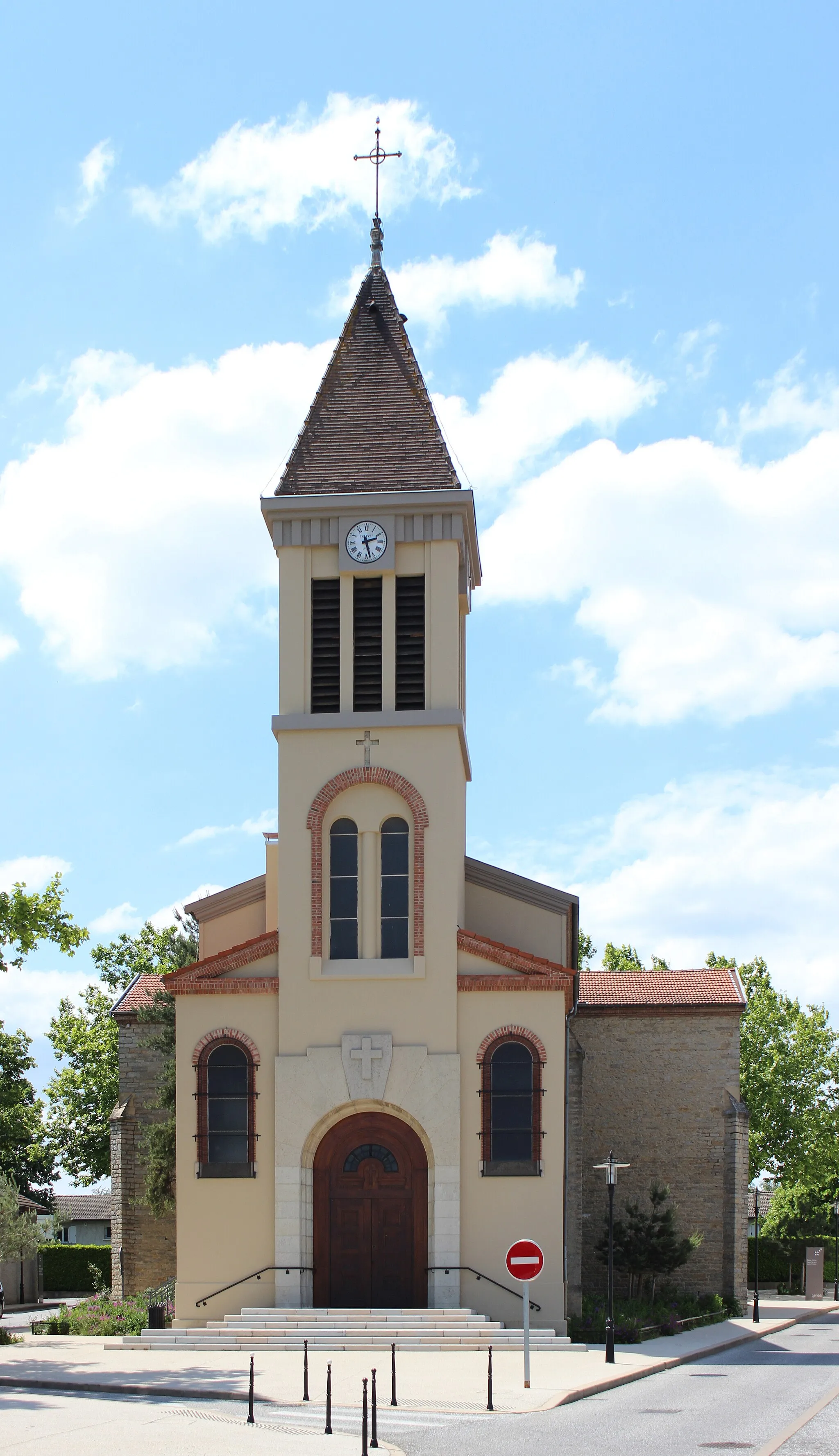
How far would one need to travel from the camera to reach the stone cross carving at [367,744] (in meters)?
31.4

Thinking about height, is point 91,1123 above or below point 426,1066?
below

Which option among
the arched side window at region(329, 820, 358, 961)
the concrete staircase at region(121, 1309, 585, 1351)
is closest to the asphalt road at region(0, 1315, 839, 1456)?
the concrete staircase at region(121, 1309, 585, 1351)

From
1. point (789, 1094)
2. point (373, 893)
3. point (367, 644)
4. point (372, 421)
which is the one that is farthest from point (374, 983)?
point (789, 1094)

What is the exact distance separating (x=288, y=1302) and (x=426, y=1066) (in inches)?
196

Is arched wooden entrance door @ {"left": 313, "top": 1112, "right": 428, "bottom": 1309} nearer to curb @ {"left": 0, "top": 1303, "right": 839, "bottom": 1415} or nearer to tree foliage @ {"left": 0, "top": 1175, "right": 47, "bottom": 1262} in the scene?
curb @ {"left": 0, "top": 1303, "right": 839, "bottom": 1415}

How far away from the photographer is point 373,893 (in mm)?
30906

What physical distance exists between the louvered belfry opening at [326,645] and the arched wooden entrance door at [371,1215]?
8261 mm

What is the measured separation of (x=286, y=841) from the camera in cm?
3131

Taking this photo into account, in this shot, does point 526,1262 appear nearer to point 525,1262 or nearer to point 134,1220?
point 525,1262

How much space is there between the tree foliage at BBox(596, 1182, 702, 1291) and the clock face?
16173 mm

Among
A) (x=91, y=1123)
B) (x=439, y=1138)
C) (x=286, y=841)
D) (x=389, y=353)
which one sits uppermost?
(x=389, y=353)

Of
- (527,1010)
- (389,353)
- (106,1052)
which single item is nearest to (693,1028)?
(527,1010)

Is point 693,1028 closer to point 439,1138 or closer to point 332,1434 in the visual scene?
point 439,1138

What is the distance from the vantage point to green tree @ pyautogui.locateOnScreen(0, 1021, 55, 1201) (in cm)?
5525
